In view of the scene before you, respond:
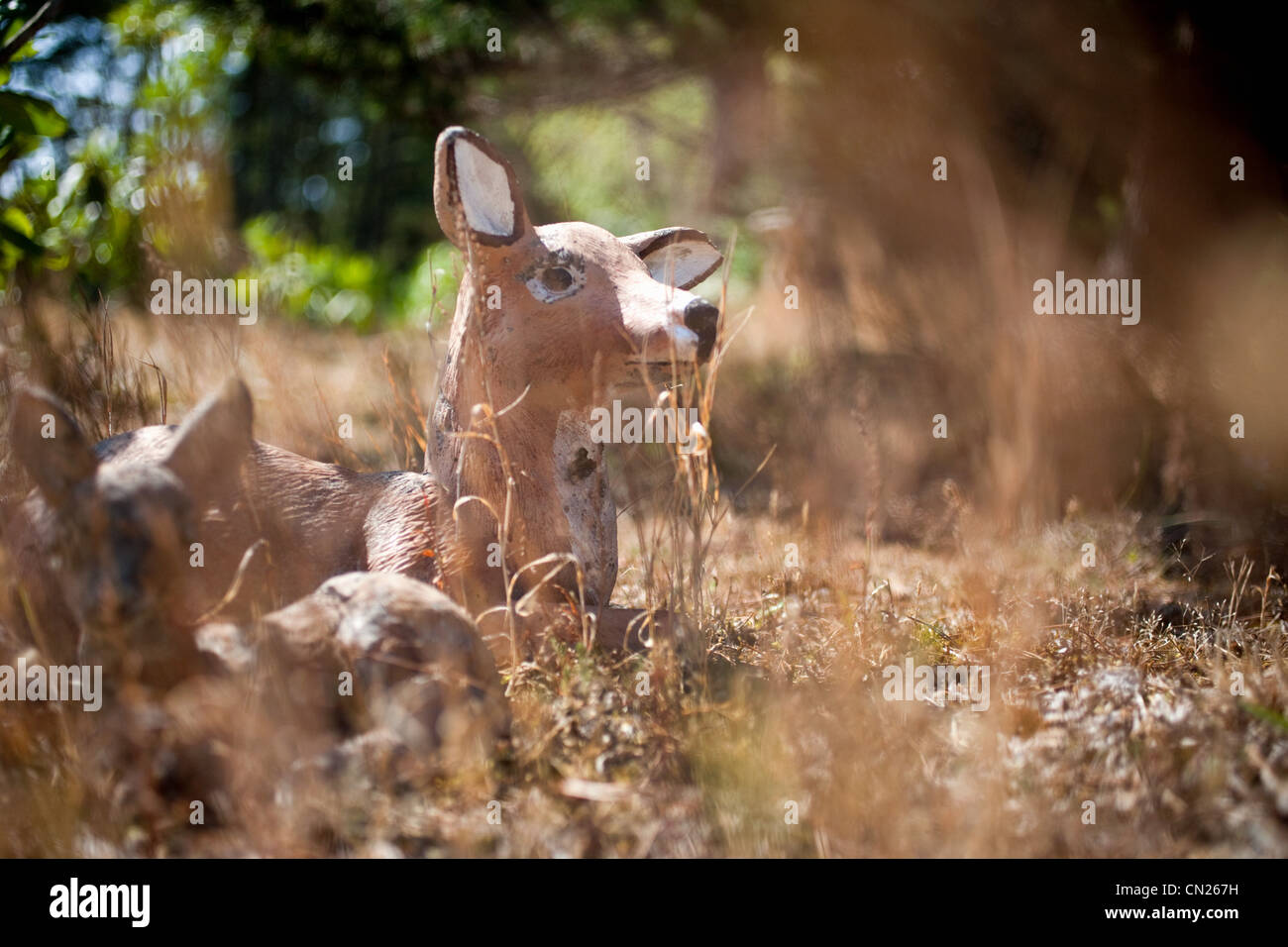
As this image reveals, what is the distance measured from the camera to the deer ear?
2494 mm

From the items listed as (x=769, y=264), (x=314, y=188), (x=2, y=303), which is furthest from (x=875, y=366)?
(x=314, y=188)

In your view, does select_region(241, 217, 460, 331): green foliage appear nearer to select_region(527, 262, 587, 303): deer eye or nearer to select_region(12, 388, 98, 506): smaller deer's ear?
select_region(527, 262, 587, 303): deer eye

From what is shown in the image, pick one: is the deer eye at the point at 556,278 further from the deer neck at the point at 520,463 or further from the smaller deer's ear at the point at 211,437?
the smaller deer's ear at the point at 211,437

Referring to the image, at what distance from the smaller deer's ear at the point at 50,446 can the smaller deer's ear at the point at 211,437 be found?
17 centimetres

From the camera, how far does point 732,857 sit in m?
2.00

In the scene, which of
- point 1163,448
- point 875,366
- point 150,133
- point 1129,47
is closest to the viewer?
point 1129,47

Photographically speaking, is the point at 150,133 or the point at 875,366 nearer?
the point at 150,133

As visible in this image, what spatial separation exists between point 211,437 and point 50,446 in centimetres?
31

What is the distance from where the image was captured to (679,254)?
9.71 feet

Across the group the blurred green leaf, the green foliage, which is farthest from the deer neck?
the green foliage

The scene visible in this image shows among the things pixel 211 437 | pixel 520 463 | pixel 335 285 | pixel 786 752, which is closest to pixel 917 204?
pixel 520 463

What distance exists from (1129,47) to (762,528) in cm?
262

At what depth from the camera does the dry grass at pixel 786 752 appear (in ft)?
6.52
